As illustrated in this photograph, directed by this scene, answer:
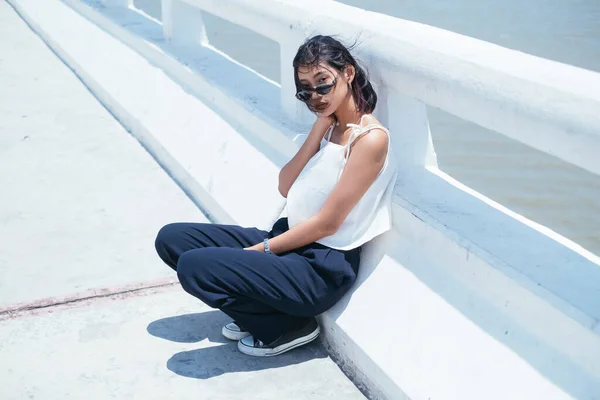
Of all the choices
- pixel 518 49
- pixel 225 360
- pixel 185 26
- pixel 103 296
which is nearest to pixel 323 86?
pixel 225 360

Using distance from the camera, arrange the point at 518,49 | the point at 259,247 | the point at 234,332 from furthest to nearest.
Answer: the point at 518,49 < the point at 234,332 < the point at 259,247

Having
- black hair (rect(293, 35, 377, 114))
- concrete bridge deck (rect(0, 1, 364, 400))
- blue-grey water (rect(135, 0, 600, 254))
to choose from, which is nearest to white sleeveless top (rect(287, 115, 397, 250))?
black hair (rect(293, 35, 377, 114))

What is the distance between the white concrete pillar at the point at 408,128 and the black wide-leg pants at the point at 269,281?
1.41 feet

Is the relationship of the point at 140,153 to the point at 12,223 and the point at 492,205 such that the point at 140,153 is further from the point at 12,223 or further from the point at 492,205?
the point at 492,205

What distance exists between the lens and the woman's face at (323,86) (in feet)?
10.6

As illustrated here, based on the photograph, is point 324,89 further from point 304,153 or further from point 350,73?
point 304,153

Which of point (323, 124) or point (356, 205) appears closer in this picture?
point (356, 205)

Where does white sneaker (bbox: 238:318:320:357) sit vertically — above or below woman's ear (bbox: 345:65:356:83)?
below

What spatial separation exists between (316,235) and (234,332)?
57cm

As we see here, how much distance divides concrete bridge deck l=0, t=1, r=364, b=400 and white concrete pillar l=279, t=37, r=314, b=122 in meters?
0.79

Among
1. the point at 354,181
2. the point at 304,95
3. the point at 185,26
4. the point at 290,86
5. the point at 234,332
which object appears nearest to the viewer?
the point at 354,181

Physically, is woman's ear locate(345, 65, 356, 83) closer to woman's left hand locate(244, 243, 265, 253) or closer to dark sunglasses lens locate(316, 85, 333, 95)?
dark sunglasses lens locate(316, 85, 333, 95)

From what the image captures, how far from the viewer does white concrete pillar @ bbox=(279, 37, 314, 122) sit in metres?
4.17

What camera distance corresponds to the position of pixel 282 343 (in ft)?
11.1
